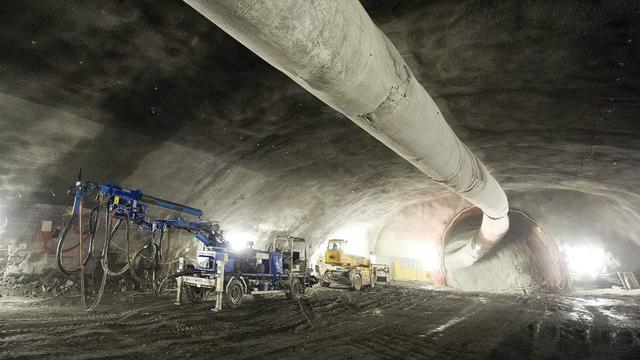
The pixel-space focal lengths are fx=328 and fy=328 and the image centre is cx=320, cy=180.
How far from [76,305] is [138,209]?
2374mm

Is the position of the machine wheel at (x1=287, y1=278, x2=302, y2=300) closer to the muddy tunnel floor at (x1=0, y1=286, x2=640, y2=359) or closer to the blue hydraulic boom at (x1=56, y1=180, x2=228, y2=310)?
the muddy tunnel floor at (x1=0, y1=286, x2=640, y2=359)

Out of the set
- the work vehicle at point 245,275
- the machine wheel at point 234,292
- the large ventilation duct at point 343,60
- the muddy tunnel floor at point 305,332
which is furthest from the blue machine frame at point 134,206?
the large ventilation duct at point 343,60

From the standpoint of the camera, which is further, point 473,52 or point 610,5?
point 473,52

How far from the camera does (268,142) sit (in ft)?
26.0

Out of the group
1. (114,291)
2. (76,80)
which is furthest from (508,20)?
(114,291)

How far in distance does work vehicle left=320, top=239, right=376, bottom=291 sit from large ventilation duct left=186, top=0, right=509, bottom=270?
30.9 feet

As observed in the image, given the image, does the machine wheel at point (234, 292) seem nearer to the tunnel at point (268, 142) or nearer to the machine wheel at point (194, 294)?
the tunnel at point (268, 142)

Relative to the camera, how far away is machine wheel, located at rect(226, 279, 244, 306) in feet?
24.1

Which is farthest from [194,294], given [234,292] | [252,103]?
[252,103]

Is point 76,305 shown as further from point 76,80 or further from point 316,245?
point 316,245

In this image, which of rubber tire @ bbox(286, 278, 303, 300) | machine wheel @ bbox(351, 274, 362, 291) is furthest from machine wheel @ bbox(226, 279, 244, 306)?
machine wheel @ bbox(351, 274, 362, 291)

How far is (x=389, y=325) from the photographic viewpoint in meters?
5.55

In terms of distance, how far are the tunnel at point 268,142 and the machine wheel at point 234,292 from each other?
0.08m

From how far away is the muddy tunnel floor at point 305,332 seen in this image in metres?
3.90
